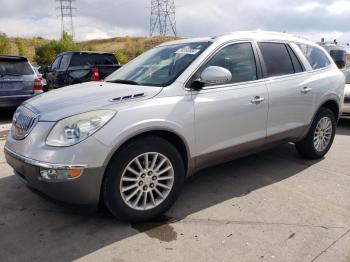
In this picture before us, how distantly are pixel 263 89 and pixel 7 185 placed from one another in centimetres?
316

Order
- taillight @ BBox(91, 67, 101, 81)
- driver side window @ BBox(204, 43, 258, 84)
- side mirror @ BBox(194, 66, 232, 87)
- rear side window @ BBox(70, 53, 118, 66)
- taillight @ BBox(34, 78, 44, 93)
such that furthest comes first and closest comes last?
rear side window @ BBox(70, 53, 118, 66), taillight @ BBox(91, 67, 101, 81), taillight @ BBox(34, 78, 44, 93), driver side window @ BBox(204, 43, 258, 84), side mirror @ BBox(194, 66, 232, 87)

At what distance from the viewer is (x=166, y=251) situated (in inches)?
122

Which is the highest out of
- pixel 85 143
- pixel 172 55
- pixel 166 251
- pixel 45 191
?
pixel 172 55

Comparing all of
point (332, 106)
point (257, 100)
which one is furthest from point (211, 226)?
point (332, 106)

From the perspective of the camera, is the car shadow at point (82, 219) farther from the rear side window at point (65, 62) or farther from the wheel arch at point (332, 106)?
the rear side window at point (65, 62)

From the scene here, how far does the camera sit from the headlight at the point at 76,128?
3.10 metres

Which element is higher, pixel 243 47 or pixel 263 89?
pixel 243 47

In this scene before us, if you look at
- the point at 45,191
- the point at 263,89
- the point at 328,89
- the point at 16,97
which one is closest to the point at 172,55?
the point at 263,89

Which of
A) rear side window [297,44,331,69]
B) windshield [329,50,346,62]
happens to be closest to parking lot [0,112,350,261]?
rear side window [297,44,331,69]

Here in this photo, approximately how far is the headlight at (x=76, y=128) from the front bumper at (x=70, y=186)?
0.67 ft

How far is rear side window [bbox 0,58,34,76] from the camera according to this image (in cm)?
838

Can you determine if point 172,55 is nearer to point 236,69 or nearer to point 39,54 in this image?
point 236,69

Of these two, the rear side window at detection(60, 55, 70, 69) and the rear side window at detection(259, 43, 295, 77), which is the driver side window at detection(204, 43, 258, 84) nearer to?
the rear side window at detection(259, 43, 295, 77)

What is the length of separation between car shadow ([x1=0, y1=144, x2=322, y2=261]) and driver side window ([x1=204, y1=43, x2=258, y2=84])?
1241 millimetres
